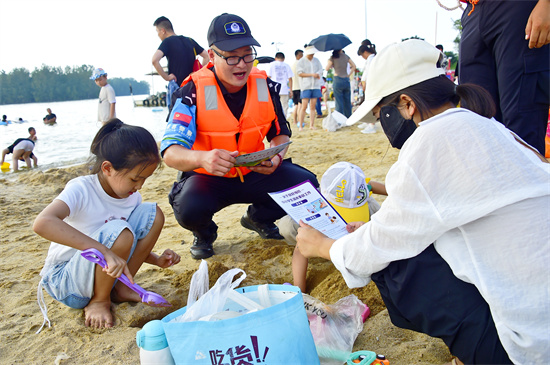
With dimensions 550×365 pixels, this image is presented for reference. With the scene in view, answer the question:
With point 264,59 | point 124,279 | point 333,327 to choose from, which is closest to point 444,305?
point 333,327

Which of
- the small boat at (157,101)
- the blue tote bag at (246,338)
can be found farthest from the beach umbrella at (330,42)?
the small boat at (157,101)

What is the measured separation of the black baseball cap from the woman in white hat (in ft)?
4.36

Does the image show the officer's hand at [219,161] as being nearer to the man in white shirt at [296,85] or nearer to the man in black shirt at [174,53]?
the man in black shirt at [174,53]

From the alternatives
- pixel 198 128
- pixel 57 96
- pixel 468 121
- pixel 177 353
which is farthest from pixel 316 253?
pixel 57 96

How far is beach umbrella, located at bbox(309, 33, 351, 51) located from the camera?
33.1ft

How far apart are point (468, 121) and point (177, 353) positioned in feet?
3.64

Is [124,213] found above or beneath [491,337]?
above

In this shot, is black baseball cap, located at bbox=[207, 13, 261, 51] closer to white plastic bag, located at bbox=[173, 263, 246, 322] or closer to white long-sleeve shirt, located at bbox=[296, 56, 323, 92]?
white plastic bag, located at bbox=[173, 263, 246, 322]

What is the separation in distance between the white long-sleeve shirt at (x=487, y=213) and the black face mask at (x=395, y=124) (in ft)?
0.93

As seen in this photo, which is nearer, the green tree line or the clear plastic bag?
the clear plastic bag

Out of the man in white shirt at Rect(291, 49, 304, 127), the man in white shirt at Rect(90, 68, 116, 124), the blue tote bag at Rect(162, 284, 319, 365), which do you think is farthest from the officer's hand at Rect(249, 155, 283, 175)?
the man in white shirt at Rect(291, 49, 304, 127)

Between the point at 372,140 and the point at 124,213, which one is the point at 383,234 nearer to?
the point at 124,213

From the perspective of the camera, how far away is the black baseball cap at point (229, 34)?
253 centimetres

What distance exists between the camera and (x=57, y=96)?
262 feet
